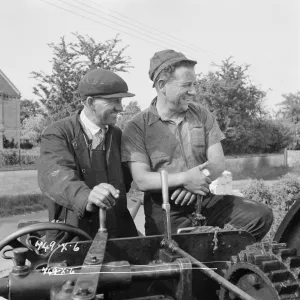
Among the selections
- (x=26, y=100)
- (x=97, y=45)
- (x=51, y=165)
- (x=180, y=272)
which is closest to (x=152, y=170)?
(x=51, y=165)

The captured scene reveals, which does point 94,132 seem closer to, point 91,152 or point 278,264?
point 91,152

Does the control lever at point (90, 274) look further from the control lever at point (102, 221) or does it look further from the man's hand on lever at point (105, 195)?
the man's hand on lever at point (105, 195)

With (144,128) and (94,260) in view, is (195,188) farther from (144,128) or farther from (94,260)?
(94,260)

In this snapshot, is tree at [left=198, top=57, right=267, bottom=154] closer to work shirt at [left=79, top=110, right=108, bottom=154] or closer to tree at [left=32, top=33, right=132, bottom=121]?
tree at [left=32, top=33, right=132, bottom=121]

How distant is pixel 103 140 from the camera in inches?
127

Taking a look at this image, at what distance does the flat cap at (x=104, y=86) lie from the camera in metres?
3.16

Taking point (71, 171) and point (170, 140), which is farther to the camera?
point (170, 140)

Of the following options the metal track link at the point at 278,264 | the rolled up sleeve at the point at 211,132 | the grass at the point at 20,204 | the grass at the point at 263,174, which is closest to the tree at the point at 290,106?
the grass at the point at 263,174

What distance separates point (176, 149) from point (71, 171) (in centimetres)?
82

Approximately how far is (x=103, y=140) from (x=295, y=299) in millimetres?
1919

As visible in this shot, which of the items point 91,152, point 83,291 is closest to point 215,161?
point 91,152

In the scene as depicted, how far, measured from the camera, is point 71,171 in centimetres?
276

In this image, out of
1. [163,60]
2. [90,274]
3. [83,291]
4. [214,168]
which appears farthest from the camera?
[163,60]

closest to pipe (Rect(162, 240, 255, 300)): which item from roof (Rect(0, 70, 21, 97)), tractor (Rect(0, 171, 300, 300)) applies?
tractor (Rect(0, 171, 300, 300))
